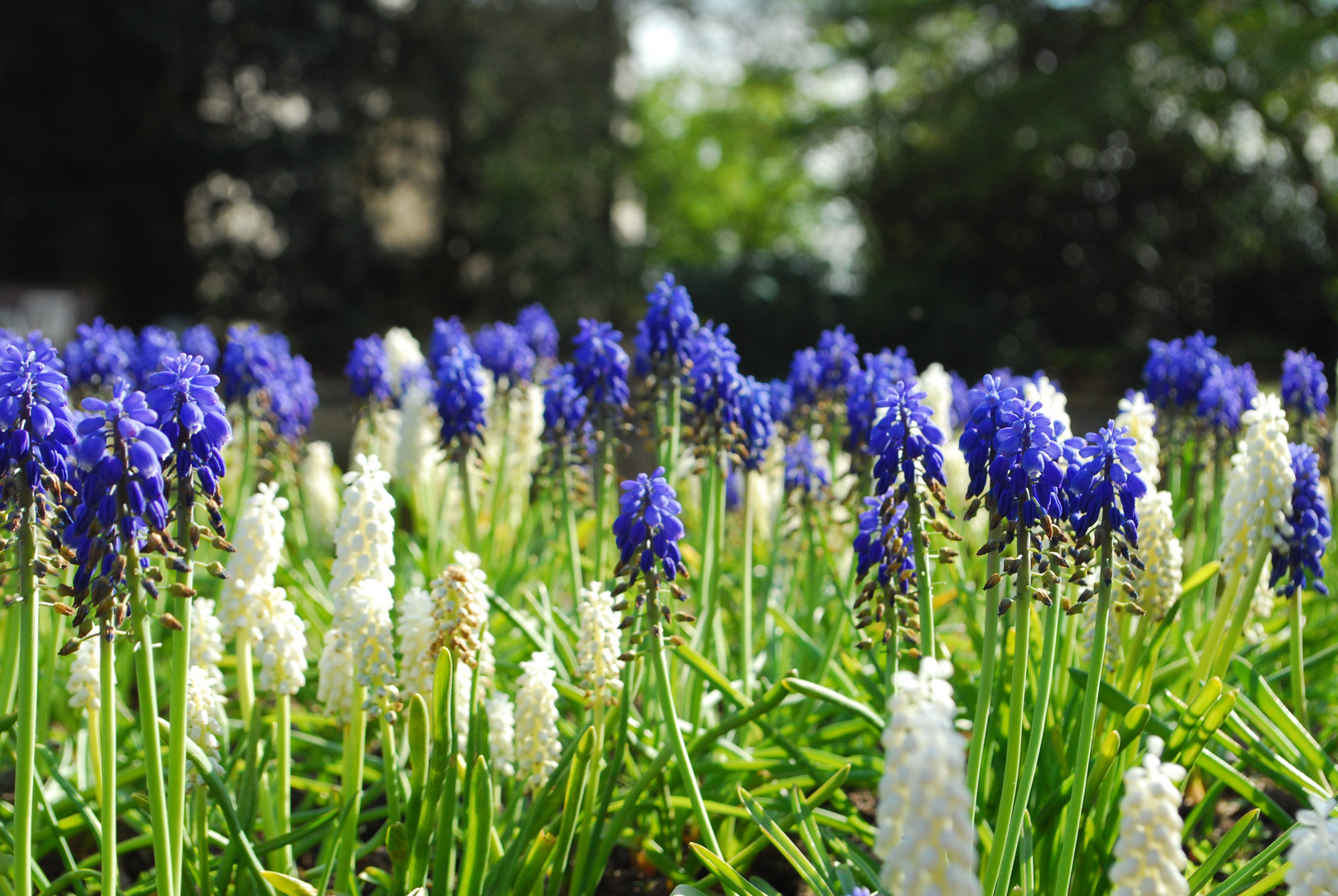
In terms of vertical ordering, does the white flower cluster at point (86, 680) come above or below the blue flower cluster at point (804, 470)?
below

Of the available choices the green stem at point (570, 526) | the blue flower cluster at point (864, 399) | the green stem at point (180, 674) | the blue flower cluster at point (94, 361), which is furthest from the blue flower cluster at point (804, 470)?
the blue flower cluster at point (94, 361)

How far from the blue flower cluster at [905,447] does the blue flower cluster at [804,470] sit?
1.87 metres

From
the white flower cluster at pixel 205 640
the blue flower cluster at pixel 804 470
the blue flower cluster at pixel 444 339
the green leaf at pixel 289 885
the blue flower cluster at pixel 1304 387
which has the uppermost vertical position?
the blue flower cluster at pixel 444 339

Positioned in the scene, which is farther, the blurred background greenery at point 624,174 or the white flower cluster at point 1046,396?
the blurred background greenery at point 624,174

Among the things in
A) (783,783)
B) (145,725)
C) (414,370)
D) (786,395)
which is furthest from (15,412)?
(414,370)

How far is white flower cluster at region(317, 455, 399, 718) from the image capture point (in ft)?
9.08

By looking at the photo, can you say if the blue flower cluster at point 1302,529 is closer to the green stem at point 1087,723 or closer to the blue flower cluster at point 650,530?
the green stem at point 1087,723

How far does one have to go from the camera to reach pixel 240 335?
550cm

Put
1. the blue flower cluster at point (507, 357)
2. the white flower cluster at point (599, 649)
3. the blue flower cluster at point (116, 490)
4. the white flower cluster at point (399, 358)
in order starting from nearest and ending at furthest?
the blue flower cluster at point (116, 490)
the white flower cluster at point (599, 649)
the blue flower cluster at point (507, 357)
the white flower cluster at point (399, 358)

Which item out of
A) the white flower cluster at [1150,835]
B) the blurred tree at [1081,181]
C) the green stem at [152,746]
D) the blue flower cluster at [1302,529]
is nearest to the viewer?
the white flower cluster at [1150,835]

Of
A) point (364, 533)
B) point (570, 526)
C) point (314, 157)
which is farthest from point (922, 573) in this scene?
point (314, 157)

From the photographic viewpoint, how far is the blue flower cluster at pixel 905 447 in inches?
102

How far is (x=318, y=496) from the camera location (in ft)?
Answer: 20.4

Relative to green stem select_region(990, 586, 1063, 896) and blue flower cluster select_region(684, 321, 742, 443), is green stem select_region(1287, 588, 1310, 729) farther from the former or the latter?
blue flower cluster select_region(684, 321, 742, 443)
